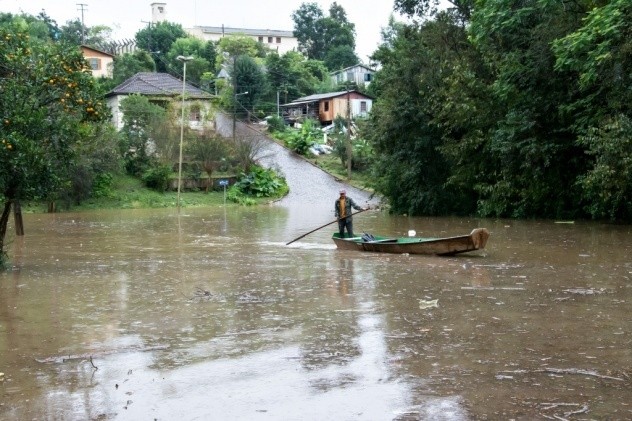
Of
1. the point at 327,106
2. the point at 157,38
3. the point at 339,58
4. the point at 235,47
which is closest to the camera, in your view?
the point at 327,106

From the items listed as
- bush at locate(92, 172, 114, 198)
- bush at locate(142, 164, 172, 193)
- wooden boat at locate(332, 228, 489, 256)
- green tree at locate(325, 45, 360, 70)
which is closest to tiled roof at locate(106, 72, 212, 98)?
bush at locate(142, 164, 172, 193)

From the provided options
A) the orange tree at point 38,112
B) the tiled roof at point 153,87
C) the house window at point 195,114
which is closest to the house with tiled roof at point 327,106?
the tiled roof at point 153,87

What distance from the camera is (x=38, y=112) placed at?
Answer: 16.9m

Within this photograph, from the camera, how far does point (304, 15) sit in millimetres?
115688

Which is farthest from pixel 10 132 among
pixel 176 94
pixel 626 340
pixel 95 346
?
pixel 176 94

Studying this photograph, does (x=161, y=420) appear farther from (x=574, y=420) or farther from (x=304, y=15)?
(x=304, y=15)

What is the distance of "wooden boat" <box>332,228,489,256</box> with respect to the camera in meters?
19.0

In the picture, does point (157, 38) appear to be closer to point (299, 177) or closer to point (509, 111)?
point (299, 177)

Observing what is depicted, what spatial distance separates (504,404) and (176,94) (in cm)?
5843

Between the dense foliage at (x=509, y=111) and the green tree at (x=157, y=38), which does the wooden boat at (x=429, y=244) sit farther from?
the green tree at (x=157, y=38)

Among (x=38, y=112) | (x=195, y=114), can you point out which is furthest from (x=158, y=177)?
(x=38, y=112)

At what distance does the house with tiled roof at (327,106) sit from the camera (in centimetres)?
7688

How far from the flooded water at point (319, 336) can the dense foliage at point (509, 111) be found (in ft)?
20.1

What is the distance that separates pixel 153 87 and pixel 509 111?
39.5m
